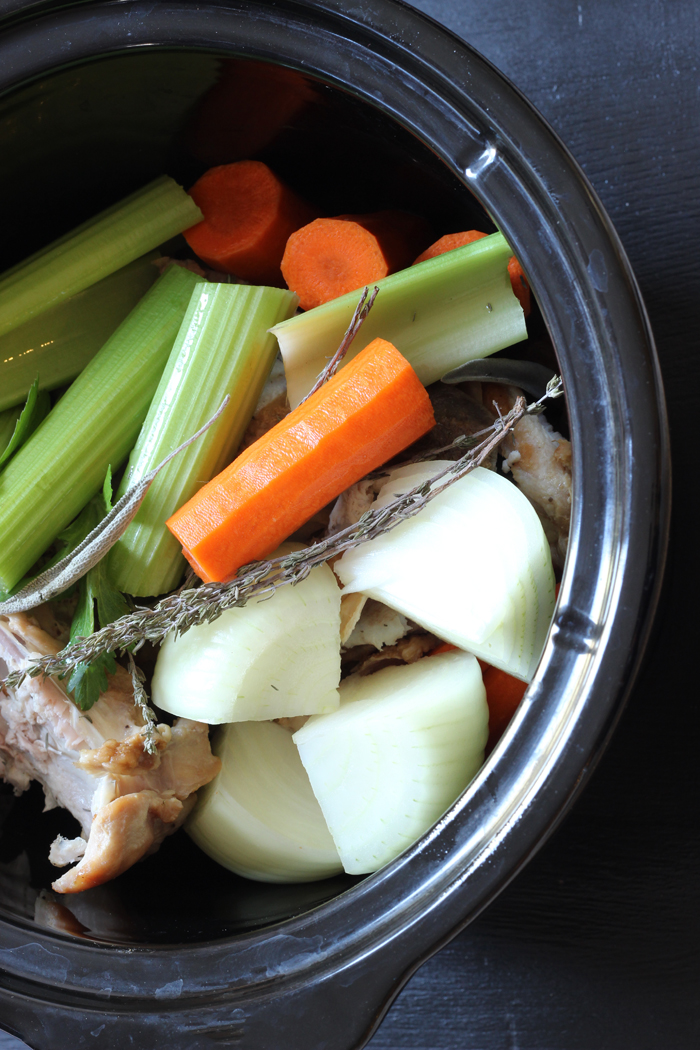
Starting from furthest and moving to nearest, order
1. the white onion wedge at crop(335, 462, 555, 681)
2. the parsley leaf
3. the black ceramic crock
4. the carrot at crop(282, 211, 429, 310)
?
the carrot at crop(282, 211, 429, 310), the parsley leaf, the white onion wedge at crop(335, 462, 555, 681), the black ceramic crock

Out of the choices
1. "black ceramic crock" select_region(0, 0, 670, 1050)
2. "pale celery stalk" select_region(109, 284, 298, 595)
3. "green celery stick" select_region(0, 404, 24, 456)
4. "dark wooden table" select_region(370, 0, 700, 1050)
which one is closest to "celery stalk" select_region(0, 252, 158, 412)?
"green celery stick" select_region(0, 404, 24, 456)

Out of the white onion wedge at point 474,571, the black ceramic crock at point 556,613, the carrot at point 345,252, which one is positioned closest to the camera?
the black ceramic crock at point 556,613

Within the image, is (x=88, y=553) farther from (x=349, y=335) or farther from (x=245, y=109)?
(x=245, y=109)

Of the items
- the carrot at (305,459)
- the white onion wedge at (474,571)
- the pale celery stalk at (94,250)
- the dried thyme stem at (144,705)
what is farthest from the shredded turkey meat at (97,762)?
the pale celery stalk at (94,250)

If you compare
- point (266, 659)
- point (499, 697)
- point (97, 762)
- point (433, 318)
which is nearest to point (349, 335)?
point (433, 318)

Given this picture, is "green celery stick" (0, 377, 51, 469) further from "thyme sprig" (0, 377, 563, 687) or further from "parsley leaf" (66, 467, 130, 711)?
"thyme sprig" (0, 377, 563, 687)

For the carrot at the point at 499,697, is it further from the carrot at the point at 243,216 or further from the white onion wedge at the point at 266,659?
the carrot at the point at 243,216

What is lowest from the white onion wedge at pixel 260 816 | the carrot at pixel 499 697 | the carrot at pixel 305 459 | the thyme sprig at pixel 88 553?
the white onion wedge at pixel 260 816
